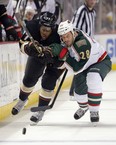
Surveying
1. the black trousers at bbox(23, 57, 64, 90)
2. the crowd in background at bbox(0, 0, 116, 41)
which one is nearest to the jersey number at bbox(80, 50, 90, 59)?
the black trousers at bbox(23, 57, 64, 90)

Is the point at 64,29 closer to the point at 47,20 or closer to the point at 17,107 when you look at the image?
the point at 47,20

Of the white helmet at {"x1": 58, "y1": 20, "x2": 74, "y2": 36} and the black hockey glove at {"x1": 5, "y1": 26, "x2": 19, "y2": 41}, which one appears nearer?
the white helmet at {"x1": 58, "y1": 20, "x2": 74, "y2": 36}

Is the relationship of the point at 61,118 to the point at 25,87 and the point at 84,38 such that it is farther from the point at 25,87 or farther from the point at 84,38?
the point at 84,38

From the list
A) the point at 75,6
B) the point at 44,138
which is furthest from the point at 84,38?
the point at 75,6

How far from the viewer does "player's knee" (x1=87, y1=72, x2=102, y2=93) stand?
4.62 metres

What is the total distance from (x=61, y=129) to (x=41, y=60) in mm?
542

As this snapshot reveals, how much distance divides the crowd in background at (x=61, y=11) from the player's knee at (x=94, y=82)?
1.16m

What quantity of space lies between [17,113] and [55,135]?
2.64 feet

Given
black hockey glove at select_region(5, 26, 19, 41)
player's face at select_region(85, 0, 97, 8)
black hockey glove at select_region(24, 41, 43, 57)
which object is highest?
black hockey glove at select_region(24, 41, 43, 57)

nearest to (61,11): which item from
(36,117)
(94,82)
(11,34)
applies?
(11,34)

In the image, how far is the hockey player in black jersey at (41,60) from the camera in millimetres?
4566

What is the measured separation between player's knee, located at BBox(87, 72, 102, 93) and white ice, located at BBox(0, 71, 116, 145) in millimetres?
296

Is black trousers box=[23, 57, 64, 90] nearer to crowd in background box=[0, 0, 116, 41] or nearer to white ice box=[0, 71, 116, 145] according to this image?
white ice box=[0, 71, 116, 145]

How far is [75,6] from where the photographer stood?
8.75 m
